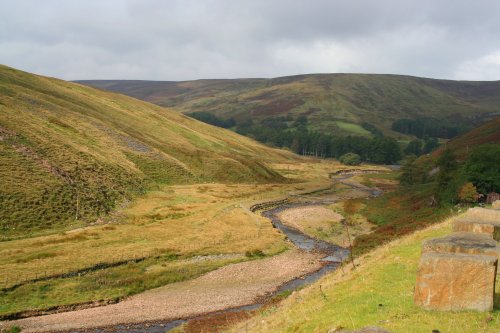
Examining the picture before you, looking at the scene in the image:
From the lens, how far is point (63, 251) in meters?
53.5

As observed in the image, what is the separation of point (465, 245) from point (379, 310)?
435cm

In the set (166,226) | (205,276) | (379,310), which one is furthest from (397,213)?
(379,310)

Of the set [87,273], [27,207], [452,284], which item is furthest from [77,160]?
[452,284]

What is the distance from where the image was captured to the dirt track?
122 ft

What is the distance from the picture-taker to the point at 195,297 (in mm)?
43562

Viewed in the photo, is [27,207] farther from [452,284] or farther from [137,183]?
[452,284]

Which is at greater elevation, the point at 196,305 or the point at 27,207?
the point at 27,207

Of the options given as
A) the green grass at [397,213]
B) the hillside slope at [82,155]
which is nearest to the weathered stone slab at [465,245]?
the green grass at [397,213]

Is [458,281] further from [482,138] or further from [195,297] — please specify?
[482,138]

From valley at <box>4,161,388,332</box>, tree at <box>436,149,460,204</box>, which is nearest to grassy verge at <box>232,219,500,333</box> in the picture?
valley at <box>4,161,388,332</box>

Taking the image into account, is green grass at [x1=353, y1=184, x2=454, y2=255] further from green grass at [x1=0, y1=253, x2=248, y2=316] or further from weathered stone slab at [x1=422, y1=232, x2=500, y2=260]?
weathered stone slab at [x1=422, y1=232, x2=500, y2=260]

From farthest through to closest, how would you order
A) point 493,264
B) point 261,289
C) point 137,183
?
point 137,183, point 261,289, point 493,264

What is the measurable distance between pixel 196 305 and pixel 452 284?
3038cm

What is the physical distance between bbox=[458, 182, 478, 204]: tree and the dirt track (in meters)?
22.1
